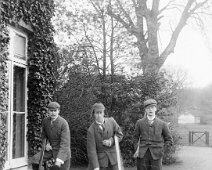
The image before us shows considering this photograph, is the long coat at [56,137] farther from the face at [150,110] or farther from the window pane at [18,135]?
the window pane at [18,135]

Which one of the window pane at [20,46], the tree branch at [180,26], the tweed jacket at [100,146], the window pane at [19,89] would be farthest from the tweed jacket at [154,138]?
the tree branch at [180,26]

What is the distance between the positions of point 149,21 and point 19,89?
1305 centimetres

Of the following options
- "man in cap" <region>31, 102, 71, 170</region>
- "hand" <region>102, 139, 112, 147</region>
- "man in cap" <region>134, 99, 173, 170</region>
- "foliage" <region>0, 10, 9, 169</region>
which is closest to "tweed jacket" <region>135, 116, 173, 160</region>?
"man in cap" <region>134, 99, 173, 170</region>

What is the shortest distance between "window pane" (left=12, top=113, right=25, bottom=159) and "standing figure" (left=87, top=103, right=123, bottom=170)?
2602 millimetres

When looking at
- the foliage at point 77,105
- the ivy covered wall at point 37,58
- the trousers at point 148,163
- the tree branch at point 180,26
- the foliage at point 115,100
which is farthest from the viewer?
the tree branch at point 180,26

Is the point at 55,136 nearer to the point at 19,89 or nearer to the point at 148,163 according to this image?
the point at 148,163

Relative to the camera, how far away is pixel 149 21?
66.5 feet

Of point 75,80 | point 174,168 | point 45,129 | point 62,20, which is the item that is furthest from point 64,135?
point 62,20

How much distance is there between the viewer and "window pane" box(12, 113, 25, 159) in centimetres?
816

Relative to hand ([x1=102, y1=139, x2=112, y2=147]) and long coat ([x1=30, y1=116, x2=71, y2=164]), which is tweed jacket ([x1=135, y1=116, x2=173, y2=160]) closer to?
hand ([x1=102, y1=139, x2=112, y2=147])

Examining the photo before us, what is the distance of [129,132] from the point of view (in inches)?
527

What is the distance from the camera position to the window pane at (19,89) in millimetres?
8242

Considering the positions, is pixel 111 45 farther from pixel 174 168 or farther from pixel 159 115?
pixel 174 168

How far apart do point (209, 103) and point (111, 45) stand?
43326 millimetres
